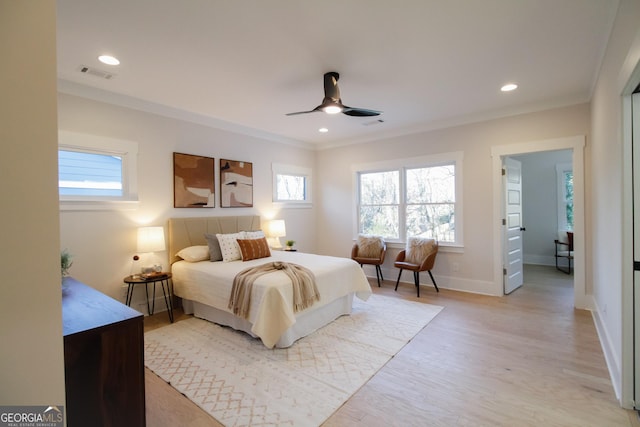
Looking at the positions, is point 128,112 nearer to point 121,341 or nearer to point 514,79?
point 121,341

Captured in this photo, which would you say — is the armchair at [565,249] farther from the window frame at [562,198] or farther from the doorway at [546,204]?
the window frame at [562,198]

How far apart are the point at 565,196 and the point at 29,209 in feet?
27.1

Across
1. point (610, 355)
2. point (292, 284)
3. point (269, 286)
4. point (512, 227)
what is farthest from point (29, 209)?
point (512, 227)

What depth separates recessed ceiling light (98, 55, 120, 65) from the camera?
270 cm

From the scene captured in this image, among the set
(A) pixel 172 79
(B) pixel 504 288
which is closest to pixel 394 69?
(A) pixel 172 79

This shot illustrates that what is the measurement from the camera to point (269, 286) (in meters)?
2.78

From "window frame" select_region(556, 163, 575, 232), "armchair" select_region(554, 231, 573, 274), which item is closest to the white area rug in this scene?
"armchair" select_region(554, 231, 573, 274)

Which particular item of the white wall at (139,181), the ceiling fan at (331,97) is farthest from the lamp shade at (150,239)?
the ceiling fan at (331,97)

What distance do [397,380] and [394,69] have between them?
2821mm

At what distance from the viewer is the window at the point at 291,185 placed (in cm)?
553

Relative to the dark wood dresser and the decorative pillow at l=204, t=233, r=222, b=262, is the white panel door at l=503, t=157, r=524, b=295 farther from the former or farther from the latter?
the dark wood dresser

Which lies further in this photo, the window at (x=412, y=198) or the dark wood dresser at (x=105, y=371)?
the window at (x=412, y=198)

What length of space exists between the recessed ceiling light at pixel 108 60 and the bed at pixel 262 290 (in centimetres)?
194

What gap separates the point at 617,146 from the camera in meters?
2.08
